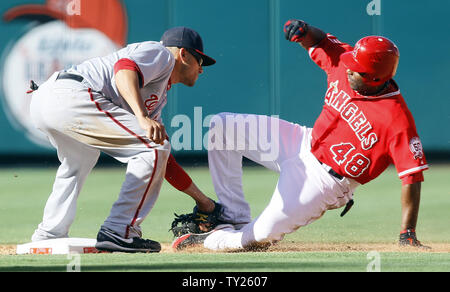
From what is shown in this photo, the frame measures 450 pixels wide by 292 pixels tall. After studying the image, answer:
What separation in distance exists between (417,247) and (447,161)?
632 centimetres

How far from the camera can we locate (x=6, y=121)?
10297 millimetres

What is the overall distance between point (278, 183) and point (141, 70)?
3.57 feet

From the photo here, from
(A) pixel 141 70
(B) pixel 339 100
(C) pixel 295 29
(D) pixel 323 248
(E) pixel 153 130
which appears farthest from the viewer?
(D) pixel 323 248

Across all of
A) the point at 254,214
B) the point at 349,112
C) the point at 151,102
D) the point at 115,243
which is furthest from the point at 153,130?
the point at 254,214

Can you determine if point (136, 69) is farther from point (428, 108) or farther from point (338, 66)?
point (428, 108)

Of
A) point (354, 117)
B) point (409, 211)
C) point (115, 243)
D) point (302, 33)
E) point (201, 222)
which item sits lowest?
point (201, 222)

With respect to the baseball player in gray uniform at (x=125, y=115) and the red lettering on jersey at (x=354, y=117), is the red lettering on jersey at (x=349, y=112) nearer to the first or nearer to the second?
the red lettering on jersey at (x=354, y=117)

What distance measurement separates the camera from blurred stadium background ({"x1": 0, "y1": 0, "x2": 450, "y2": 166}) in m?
10.1

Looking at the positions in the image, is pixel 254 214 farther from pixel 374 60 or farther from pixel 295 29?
pixel 374 60

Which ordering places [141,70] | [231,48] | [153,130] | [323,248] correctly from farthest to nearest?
[231,48], [323,248], [141,70], [153,130]

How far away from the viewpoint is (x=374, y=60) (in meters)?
4.53

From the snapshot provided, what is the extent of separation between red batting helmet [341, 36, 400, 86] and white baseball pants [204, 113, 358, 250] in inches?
22.6

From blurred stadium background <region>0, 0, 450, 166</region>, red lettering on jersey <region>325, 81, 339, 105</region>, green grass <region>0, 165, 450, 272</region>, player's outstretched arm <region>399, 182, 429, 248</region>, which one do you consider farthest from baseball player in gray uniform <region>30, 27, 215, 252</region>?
blurred stadium background <region>0, 0, 450, 166</region>
